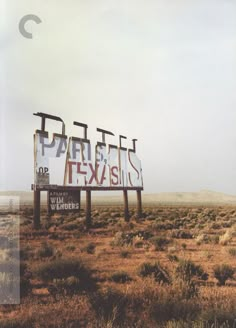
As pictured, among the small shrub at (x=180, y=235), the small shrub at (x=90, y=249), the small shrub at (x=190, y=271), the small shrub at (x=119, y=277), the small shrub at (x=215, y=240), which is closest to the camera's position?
the small shrub at (x=119, y=277)

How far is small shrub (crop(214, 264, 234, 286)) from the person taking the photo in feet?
37.3

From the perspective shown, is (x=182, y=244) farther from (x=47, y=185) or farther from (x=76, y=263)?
(x=76, y=263)

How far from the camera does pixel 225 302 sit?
8.58 metres

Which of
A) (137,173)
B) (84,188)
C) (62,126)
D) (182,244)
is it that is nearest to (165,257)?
(182,244)

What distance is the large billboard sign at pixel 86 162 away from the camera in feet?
54.4

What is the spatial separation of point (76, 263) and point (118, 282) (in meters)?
1.29

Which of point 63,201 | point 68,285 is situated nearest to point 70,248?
point 63,201

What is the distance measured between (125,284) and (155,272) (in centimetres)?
114

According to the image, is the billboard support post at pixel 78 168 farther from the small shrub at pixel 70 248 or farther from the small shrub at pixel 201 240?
the small shrub at pixel 201 240

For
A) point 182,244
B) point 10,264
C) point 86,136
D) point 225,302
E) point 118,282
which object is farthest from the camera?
point 86,136

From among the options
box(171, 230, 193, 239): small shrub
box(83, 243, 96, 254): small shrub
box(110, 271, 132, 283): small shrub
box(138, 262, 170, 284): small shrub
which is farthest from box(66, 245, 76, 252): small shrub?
box(171, 230, 193, 239): small shrub

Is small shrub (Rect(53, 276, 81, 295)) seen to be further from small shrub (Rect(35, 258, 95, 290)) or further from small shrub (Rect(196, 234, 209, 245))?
small shrub (Rect(196, 234, 209, 245))

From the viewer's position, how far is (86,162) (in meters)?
19.6

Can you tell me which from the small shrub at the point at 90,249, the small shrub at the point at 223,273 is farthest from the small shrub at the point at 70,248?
the small shrub at the point at 223,273
